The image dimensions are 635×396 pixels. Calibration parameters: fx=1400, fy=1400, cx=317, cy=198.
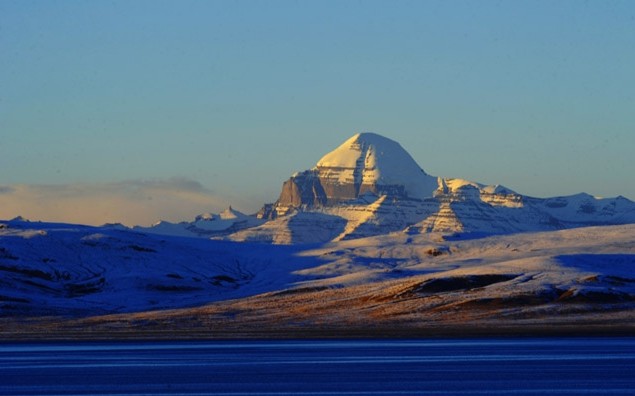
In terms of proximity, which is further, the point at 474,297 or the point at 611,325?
the point at 474,297

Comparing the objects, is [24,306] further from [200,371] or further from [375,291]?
[200,371]

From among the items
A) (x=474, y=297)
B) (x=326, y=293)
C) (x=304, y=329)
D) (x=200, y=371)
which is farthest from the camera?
(x=326, y=293)

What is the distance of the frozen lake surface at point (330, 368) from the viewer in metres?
64.8

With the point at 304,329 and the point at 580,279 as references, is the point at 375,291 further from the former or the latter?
the point at 304,329

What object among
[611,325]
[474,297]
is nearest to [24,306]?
[474,297]

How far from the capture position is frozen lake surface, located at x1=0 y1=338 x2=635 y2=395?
212ft

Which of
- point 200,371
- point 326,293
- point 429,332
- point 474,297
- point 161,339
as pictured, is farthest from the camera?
point 326,293

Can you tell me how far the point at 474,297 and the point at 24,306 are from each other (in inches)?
2468

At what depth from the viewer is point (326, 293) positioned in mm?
184625

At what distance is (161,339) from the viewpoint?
109m

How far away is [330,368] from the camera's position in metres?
74.6

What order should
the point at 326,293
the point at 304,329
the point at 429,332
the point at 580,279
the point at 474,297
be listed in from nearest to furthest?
the point at 429,332 → the point at 304,329 → the point at 474,297 → the point at 580,279 → the point at 326,293

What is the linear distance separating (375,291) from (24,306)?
154 feet

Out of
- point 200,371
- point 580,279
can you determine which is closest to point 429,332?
point 200,371
